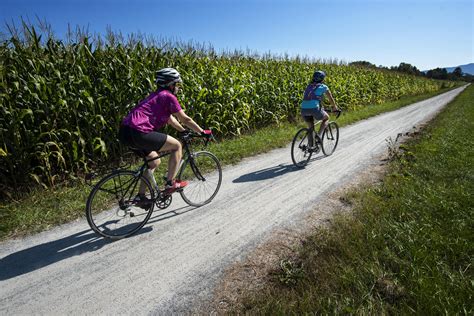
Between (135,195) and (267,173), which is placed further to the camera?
(267,173)

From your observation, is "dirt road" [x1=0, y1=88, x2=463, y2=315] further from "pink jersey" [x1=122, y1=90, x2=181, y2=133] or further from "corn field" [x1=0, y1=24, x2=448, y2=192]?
"corn field" [x1=0, y1=24, x2=448, y2=192]

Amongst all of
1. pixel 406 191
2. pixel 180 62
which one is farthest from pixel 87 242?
pixel 180 62

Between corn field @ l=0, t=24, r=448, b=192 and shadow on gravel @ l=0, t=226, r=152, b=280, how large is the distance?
7.11ft

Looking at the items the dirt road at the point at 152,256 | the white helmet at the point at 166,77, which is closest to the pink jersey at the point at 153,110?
the white helmet at the point at 166,77

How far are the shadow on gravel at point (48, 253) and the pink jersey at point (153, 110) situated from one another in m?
1.73

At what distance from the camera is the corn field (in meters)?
5.47

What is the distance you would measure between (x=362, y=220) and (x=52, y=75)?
683cm

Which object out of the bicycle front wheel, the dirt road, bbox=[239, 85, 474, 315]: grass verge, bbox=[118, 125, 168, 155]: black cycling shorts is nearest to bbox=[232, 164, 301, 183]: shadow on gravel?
the dirt road

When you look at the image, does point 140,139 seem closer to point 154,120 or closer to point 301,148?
point 154,120

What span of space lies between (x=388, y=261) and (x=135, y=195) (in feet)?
13.2

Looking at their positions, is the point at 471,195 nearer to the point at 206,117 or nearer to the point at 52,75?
the point at 206,117

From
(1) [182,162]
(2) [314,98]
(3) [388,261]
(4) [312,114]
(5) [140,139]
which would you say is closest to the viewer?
(3) [388,261]

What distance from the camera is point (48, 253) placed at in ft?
12.5

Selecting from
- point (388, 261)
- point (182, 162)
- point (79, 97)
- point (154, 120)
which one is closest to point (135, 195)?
point (182, 162)
